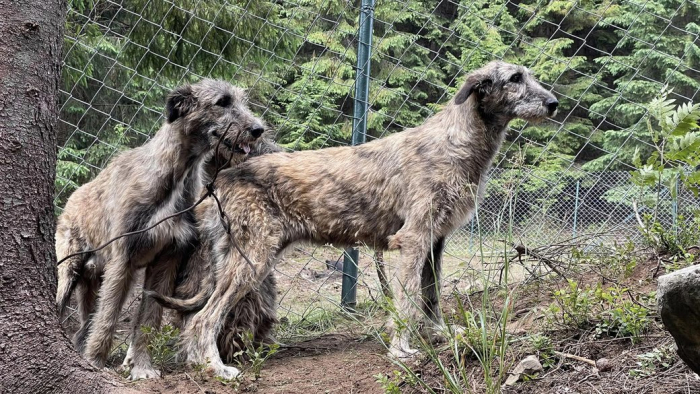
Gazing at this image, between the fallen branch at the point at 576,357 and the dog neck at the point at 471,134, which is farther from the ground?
the dog neck at the point at 471,134

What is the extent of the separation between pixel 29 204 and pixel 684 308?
2576mm

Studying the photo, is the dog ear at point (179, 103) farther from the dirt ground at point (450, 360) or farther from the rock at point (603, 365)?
the rock at point (603, 365)

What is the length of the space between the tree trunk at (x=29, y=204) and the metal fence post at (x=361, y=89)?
346 cm

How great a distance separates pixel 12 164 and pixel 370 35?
4019mm

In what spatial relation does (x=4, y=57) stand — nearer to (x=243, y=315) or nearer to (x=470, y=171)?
(x=243, y=315)

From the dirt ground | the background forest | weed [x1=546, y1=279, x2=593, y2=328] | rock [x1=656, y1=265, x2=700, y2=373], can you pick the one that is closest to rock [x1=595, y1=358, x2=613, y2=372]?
Result: the dirt ground

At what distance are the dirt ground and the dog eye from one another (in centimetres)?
167

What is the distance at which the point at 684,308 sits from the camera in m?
2.62

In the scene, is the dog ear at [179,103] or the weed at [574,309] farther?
the dog ear at [179,103]

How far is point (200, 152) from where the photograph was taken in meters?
5.27

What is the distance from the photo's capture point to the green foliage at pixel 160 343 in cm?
460

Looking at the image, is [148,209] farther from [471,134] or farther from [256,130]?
[471,134]

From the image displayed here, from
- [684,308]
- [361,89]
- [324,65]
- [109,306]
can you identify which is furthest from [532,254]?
[324,65]

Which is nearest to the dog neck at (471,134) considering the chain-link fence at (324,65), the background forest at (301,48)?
the chain-link fence at (324,65)
